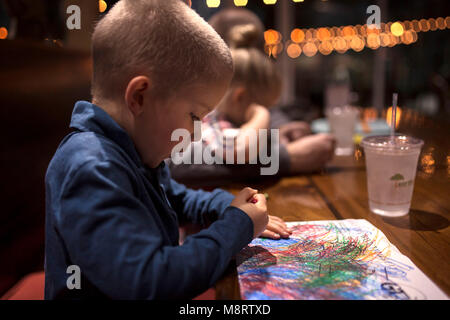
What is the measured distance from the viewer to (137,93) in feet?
1.88

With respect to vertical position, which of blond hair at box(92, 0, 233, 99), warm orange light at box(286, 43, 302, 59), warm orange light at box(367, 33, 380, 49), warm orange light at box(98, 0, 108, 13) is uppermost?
warm orange light at box(367, 33, 380, 49)

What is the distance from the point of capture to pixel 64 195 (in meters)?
0.49

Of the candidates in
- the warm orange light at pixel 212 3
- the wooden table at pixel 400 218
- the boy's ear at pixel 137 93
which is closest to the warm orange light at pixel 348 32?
the wooden table at pixel 400 218

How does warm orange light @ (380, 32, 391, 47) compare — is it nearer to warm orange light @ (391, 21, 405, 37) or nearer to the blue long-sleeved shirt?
warm orange light @ (391, 21, 405, 37)

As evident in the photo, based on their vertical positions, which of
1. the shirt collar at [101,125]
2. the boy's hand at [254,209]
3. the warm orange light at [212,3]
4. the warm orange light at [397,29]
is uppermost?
the warm orange light at [397,29]

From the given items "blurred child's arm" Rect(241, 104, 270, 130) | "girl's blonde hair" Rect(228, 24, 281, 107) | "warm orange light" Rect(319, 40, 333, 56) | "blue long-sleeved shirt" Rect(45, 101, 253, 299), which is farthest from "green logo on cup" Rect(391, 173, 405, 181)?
"warm orange light" Rect(319, 40, 333, 56)

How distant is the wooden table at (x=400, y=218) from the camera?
566 millimetres

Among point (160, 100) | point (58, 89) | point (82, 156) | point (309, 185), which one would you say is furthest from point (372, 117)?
point (82, 156)

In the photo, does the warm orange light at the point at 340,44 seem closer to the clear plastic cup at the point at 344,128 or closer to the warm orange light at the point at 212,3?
the clear plastic cup at the point at 344,128

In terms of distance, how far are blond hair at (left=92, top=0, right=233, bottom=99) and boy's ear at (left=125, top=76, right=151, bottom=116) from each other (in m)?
0.01

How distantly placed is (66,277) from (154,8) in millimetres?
426

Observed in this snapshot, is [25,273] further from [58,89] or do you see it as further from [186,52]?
[186,52]

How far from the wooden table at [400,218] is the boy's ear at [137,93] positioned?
0.93ft

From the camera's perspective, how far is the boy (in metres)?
0.46
